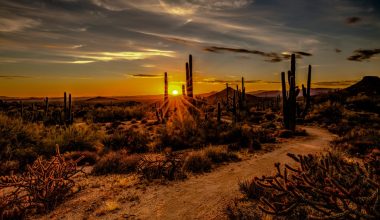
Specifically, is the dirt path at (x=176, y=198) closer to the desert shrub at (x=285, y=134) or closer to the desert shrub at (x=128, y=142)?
the desert shrub at (x=128, y=142)

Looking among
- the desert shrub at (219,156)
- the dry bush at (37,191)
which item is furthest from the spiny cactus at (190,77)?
the dry bush at (37,191)

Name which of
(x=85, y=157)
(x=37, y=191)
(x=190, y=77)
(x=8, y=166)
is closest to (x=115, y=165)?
(x=85, y=157)

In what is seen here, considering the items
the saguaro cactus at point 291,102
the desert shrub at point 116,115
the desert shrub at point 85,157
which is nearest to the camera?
the desert shrub at point 85,157

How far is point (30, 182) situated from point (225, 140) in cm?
1070

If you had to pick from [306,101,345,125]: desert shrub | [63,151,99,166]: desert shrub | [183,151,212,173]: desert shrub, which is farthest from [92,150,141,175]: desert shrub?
[306,101,345,125]: desert shrub

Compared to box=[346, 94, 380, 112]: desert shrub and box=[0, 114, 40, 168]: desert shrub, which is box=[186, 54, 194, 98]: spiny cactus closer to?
box=[0, 114, 40, 168]: desert shrub

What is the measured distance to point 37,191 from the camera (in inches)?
266

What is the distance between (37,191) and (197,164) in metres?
4.83

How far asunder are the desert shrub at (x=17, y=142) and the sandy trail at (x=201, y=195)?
6.38m

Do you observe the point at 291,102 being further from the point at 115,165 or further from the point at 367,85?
the point at 367,85

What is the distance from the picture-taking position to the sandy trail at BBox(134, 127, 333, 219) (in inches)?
240

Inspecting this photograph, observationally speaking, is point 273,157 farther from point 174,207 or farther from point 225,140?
point 174,207

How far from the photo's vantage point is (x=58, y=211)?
6422 mm

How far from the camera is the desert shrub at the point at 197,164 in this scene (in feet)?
31.6
